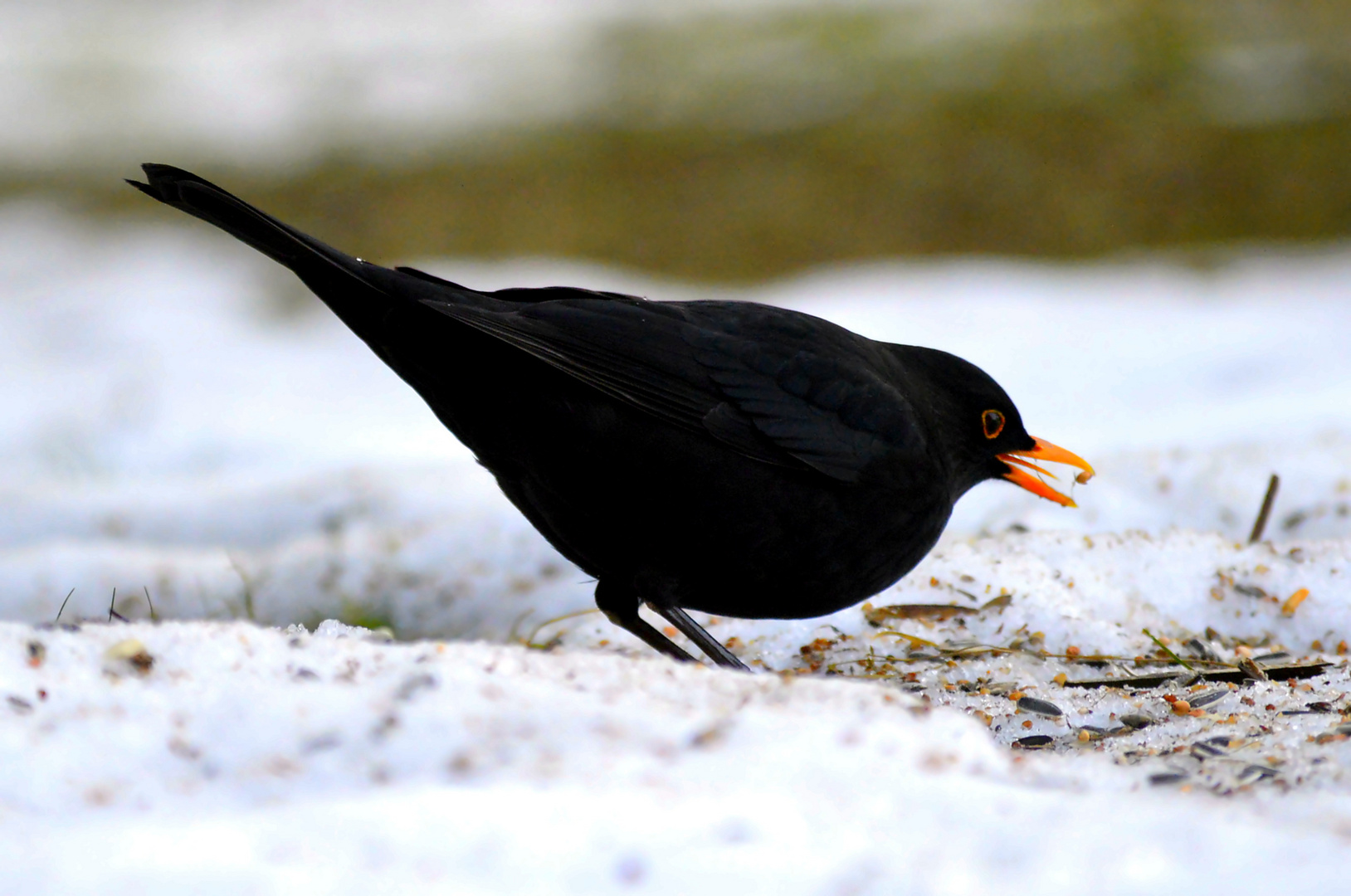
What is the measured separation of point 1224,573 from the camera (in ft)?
13.8

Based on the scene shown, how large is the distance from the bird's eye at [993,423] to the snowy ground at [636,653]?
612 mm

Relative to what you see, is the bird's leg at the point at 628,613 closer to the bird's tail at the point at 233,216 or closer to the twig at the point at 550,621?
the twig at the point at 550,621

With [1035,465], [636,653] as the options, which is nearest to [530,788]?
[636,653]

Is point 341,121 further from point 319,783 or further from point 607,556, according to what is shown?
point 319,783

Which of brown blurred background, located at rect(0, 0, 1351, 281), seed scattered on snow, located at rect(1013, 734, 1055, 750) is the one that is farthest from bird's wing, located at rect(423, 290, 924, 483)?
brown blurred background, located at rect(0, 0, 1351, 281)

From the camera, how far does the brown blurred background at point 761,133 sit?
11.2m

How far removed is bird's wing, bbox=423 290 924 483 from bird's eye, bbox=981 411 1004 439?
32 centimetres

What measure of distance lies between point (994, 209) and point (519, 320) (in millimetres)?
8951

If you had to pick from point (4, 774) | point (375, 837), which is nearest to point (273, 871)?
point (375, 837)

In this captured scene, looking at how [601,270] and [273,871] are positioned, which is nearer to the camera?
[273,871]

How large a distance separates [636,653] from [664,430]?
0.68 meters

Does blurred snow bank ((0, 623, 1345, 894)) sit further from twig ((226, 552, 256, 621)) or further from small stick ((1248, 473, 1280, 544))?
small stick ((1248, 473, 1280, 544))

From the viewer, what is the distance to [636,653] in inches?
134

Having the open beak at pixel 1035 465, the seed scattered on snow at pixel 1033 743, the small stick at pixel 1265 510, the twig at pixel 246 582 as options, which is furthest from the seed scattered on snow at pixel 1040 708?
the twig at pixel 246 582
